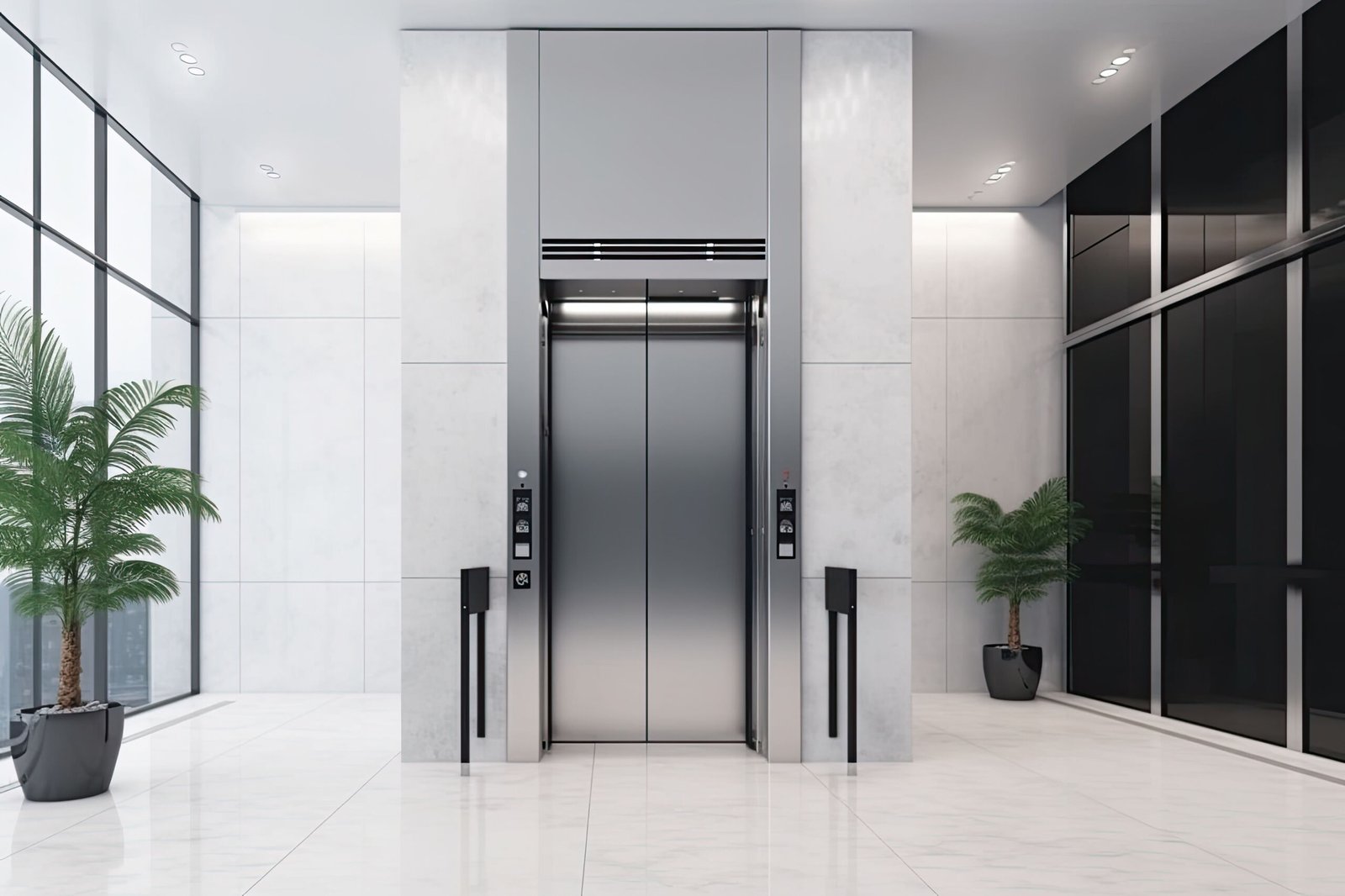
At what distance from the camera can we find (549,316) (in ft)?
23.2

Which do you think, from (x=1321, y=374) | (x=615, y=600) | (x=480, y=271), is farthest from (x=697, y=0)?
(x=1321, y=374)

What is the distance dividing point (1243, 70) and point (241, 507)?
9179mm

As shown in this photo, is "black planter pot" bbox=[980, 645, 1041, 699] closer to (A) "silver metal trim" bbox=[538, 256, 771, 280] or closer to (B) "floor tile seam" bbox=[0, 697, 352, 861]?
(A) "silver metal trim" bbox=[538, 256, 771, 280]

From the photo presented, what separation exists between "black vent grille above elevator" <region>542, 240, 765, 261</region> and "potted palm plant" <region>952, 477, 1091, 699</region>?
3990mm

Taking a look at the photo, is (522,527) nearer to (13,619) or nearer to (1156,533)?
(13,619)

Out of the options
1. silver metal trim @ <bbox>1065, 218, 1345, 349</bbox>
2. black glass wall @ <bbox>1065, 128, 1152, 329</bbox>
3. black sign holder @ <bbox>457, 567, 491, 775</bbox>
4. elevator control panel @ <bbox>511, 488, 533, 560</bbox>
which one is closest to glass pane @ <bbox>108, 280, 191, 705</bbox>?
black sign holder @ <bbox>457, 567, 491, 775</bbox>

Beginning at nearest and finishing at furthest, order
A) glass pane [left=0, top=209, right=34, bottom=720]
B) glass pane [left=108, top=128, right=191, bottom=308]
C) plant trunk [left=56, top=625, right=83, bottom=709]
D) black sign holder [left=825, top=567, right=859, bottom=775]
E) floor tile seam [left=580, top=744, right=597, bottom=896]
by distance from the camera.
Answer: floor tile seam [left=580, top=744, right=597, bottom=896]
plant trunk [left=56, top=625, right=83, bottom=709]
black sign holder [left=825, top=567, right=859, bottom=775]
glass pane [left=0, top=209, right=34, bottom=720]
glass pane [left=108, top=128, right=191, bottom=308]

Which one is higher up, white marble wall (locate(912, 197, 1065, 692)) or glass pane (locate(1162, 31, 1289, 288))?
glass pane (locate(1162, 31, 1289, 288))

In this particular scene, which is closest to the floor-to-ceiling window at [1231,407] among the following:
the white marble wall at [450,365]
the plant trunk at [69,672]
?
the white marble wall at [450,365]

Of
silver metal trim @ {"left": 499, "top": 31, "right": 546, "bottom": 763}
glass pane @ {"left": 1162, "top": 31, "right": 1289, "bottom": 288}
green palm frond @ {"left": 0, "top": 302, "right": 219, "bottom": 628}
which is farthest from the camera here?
glass pane @ {"left": 1162, "top": 31, "right": 1289, "bottom": 288}

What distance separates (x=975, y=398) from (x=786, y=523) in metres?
4.23

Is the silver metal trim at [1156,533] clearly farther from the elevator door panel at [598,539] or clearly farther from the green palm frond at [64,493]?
the green palm frond at [64,493]

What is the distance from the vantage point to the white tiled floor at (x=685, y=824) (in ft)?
13.2

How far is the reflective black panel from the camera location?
6016mm
